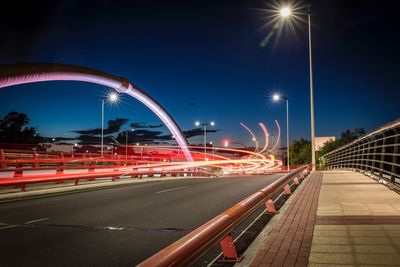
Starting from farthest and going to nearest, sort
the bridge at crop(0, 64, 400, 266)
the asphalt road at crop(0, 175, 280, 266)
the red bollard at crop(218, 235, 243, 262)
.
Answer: the asphalt road at crop(0, 175, 280, 266), the red bollard at crop(218, 235, 243, 262), the bridge at crop(0, 64, 400, 266)

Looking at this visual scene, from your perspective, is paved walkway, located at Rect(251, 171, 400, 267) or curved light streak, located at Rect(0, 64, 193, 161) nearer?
paved walkway, located at Rect(251, 171, 400, 267)

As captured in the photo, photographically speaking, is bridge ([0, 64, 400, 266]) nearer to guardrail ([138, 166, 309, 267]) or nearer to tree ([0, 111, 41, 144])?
guardrail ([138, 166, 309, 267])

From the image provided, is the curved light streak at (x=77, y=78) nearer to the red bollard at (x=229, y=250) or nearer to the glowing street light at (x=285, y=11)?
the glowing street light at (x=285, y=11)

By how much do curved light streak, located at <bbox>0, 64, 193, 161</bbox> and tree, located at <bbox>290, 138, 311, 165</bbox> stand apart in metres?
50.2

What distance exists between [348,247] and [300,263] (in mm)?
1234

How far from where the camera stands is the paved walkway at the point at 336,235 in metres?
5.39

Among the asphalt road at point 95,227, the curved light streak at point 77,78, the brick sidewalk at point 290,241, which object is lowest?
the asphalt road at point 95,227

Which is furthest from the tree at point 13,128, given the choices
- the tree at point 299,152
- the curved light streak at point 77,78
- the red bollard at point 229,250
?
the red bollard at point 229,250

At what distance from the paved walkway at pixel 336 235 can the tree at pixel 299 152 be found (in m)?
→ 100

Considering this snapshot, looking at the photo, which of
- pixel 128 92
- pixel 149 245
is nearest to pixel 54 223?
pixel 149 245

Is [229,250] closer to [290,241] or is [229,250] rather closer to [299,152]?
[290,241]

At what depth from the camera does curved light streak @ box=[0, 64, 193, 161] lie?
29172mm

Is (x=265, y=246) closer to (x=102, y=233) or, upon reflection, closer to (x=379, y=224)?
(x=379, y=224)

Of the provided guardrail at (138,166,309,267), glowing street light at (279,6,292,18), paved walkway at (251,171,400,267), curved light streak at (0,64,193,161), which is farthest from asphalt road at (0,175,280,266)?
curved light streak at (0,64,193,161)
